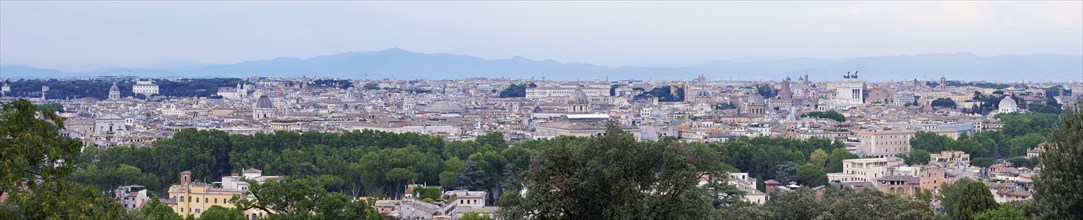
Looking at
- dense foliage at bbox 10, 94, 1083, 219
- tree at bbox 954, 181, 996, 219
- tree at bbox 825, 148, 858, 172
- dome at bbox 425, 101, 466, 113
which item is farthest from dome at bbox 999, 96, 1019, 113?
tree at bbox 954, 181, 996, 219

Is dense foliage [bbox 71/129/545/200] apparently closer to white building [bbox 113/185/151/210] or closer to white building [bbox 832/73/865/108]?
white building [bbox 113/185/151/210]

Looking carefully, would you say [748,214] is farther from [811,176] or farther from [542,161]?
[811,176]

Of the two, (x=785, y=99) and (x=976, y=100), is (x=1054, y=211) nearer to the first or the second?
(x=976, y=100)

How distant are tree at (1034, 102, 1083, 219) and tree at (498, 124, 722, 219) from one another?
3840 millimetres

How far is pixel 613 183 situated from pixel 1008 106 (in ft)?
301

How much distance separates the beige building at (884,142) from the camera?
216 ft

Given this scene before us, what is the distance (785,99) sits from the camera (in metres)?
132

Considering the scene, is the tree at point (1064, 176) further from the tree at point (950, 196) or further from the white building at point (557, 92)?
the white building at point (557, 92)

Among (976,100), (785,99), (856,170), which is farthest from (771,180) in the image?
(785,99)

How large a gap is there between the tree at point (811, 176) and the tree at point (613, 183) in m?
28.4

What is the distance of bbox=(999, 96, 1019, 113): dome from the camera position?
10381 centimetres

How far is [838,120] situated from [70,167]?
79831mm

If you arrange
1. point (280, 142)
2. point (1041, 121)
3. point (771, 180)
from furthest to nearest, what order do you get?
point (1041, 121) → point (280, 142) → point (771, 180)

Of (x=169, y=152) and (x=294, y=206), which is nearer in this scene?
(x=294, y=206)
